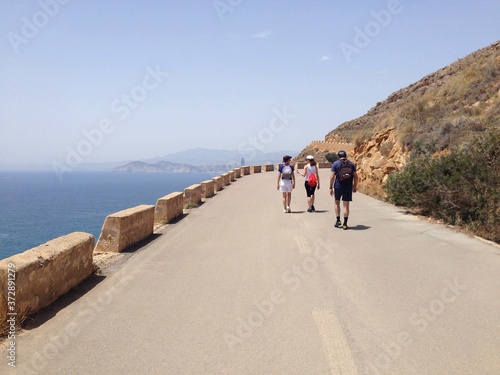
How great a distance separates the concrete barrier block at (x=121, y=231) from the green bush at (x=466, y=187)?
754 cm

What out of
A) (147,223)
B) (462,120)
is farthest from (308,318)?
(462,120)

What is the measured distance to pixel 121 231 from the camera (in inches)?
377

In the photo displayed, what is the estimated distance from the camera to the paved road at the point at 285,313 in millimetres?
4457

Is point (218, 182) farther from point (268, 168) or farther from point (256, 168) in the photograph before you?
point (268, 168)

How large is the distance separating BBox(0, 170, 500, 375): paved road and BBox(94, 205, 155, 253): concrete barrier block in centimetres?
45

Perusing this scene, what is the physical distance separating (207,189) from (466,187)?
13.2 metres

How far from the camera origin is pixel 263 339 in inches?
196

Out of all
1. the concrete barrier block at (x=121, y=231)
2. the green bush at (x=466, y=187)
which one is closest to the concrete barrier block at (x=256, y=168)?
the green bush at (x=466, y=187)

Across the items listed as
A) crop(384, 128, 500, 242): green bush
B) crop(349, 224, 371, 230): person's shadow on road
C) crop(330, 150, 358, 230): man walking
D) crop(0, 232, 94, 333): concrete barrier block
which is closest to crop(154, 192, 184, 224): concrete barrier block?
crop(330, 150, 358, 230): man walking

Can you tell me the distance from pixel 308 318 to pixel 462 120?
1347 centimetres

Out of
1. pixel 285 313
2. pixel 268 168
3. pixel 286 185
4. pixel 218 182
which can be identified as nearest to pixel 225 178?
pixel 218 182

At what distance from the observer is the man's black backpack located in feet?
39.7

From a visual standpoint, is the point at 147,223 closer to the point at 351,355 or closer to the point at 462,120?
the point at 351,355

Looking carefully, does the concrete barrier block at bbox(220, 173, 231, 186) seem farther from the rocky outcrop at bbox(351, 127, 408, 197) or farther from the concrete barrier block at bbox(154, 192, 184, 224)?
the concrete barrier block at bbox(154, 192, 184, 224)
